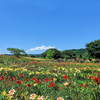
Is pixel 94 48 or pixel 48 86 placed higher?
pixel 94 48

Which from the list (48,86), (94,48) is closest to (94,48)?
(94,48)

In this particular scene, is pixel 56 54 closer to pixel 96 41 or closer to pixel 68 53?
pixel 68 53

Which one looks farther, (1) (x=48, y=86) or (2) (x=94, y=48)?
(2) (x=94, y=48)

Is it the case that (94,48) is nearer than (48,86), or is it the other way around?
(48,86)

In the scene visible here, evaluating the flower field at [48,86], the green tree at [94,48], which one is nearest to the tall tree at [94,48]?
the green tree at [94,48]

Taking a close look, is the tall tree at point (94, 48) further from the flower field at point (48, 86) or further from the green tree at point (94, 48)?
the flower field at point (48, 86)

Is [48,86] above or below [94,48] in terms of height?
below

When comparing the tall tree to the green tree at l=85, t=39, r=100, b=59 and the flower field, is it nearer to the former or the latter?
the green tree at l=85, t=39, r=100, b=59

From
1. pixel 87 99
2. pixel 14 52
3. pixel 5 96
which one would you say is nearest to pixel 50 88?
pixel 87 99

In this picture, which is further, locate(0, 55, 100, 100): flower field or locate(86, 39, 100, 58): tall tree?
locate(86, 39, 100, 58): tall tree

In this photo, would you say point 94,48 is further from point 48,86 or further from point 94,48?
point 48,86

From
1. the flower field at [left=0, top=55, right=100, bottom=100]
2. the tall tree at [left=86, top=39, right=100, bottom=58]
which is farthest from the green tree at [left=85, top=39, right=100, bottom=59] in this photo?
the flower field at [left=0, top=55, right=100, bottom=100]

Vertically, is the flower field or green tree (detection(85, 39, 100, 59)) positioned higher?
green tree (detection(85, 39, 100, 59))

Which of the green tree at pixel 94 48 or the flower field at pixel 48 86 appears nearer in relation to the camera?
the flower field at pixel 48 86
